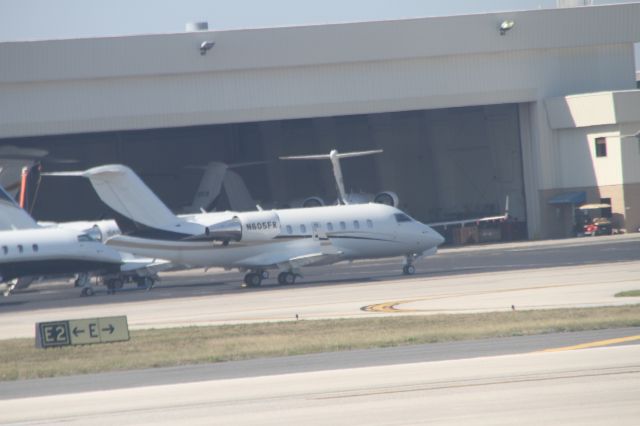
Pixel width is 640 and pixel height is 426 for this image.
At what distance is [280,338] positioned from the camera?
26.5 metres

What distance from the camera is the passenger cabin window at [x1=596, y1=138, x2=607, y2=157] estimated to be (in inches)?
2596

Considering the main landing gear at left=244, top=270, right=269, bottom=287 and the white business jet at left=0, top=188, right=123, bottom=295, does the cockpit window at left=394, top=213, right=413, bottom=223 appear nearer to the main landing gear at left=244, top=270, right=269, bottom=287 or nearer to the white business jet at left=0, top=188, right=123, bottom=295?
the main landing gear at left=244, top=270, right=269, bottom=287

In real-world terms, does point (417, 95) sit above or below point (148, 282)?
above

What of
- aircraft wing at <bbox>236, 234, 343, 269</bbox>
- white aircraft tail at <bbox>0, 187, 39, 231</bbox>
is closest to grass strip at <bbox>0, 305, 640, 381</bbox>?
aircraft wing at <bbox>236, 234, 343, 269</bbox>

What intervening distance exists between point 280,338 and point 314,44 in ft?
128

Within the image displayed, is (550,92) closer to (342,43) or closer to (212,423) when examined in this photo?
(342,43)

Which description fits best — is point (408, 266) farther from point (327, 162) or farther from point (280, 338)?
point (327, 162)

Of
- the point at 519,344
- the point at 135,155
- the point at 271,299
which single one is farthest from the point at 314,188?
the point at 519,344

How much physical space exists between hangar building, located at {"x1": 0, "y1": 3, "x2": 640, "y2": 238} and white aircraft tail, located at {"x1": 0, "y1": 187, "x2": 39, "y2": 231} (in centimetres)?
992

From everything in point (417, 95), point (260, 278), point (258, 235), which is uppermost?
point (417, 95)

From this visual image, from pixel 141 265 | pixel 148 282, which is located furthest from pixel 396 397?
pixel 148 282

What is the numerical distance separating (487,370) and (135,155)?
222ft

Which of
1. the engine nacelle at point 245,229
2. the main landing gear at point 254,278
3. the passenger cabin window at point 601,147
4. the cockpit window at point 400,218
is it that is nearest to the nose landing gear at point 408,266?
the cockpit window at point 400,218

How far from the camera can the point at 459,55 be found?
65625 millimetres
